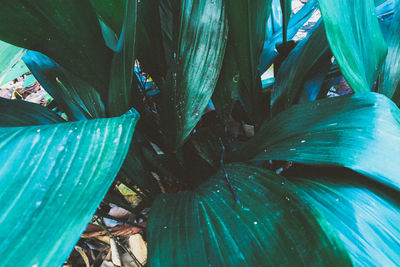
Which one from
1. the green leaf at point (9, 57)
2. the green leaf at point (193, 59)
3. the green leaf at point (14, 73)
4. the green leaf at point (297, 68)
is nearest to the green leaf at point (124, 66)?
the green leaf at point (193, 59)

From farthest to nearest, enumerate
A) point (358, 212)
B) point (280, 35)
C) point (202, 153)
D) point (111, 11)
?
1. point (280, 35)
2. point (202, 153)
3. point (111, 11)
4. point (358, 212)

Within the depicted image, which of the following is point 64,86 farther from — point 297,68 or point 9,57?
point 297,68

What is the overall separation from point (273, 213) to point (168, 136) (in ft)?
1.10

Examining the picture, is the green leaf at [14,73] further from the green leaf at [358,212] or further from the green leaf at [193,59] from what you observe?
the green leaf at [358,212]

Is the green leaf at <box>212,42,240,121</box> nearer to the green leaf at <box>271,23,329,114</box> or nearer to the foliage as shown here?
the foliage

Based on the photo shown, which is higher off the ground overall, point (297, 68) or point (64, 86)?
point (64, 86)

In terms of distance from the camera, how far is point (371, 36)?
52cm

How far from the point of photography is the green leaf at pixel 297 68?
58 centimetres

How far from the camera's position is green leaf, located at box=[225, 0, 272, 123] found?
20.6 inches

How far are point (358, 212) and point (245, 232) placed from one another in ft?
0.48

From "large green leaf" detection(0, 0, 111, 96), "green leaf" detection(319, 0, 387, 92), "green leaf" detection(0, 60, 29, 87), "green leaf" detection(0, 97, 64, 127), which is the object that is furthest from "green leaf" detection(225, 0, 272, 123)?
"green leaf" detection(0, 60, 29, 87)

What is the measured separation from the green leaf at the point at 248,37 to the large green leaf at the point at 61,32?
25cm

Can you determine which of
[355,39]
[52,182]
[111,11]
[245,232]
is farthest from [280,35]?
[52,182]

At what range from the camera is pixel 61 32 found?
17.3 inches
